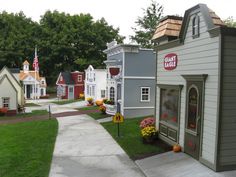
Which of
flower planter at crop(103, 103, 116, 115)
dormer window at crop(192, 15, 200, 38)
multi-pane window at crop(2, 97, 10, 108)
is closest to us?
dormer window at crop(192, 15, 200, 38)

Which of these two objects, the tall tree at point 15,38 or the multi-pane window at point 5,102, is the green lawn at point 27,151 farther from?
the tall tree at point 15,38

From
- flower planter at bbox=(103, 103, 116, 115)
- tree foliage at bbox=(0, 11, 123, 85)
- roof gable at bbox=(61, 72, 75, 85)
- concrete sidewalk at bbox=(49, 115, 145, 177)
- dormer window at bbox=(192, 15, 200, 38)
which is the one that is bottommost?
concrete sidewalk at bbox=(49, 115, 145, 177)

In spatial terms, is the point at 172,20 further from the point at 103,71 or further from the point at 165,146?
the point at 103,71

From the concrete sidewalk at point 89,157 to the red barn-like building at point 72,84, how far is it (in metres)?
32.2

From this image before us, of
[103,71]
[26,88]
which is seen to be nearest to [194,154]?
[103,71]

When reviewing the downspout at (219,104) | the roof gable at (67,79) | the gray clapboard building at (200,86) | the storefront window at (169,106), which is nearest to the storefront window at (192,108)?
the gray clapboard building at (200,86)

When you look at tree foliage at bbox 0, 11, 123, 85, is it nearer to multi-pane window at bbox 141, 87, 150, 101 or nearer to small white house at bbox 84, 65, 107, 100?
small white house at bbox 84, 65, 107, 100

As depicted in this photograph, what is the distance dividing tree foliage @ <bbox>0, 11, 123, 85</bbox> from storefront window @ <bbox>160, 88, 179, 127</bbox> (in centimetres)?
4393

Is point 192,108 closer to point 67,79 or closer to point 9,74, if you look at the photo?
point 9,74

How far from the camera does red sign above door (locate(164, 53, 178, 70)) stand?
13.1 meters

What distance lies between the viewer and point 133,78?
2461 cm

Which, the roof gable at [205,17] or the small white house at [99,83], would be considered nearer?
the roof gable at [205,17]

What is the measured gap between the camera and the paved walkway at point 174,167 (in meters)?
9.55

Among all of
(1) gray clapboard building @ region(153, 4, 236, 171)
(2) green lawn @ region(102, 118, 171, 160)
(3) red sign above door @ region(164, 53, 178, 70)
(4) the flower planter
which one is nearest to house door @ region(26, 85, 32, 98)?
(4) the flower planter
